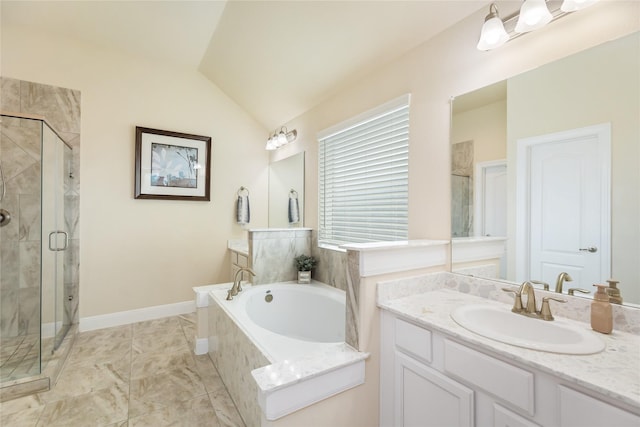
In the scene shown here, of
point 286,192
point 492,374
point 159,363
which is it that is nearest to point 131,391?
point 159,363

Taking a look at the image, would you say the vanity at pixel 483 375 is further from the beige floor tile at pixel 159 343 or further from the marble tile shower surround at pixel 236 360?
the beige floor tile at pixel 159 343

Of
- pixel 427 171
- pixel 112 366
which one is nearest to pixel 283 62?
pixel 427 171

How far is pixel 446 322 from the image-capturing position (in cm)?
117

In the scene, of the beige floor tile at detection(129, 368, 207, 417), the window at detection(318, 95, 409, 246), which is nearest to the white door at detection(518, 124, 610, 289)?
the window at detection(318, 95, 409, 246)

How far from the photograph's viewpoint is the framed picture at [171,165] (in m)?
3.06

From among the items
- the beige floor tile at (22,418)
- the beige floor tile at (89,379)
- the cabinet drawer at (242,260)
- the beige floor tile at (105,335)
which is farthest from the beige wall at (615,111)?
the beige floor tile at (105,335)

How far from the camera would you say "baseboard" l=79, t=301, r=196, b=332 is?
2.86m

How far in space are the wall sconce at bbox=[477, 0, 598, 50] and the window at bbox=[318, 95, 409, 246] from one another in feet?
2.15

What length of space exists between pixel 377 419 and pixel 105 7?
3683mm

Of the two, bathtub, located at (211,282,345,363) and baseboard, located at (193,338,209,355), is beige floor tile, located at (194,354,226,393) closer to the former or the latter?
baseboard, located at (193,338,209,355)

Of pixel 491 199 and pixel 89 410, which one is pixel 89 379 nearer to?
pixel 89 410

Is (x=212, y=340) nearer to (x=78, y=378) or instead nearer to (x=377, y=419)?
(x=78, y=378)

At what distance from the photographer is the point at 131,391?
190 centimetres

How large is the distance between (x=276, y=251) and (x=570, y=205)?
218 cm
